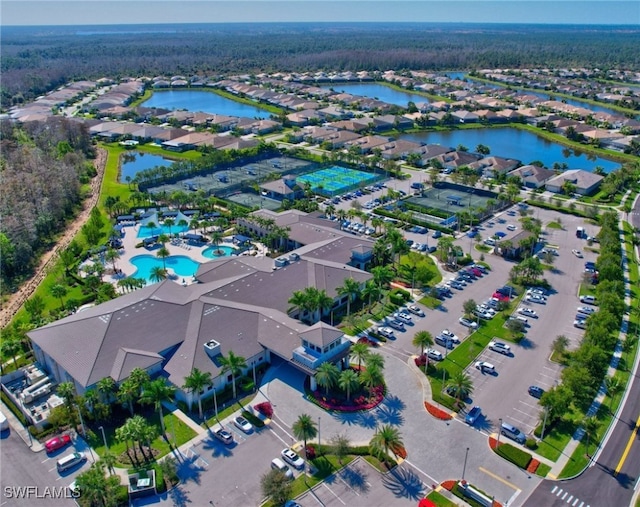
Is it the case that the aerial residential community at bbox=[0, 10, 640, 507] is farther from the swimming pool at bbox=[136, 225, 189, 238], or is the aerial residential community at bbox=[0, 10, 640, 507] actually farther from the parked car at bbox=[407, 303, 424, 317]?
the swimming pool at bbox=[136, 225, 189, 238]

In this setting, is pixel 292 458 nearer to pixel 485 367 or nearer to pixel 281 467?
pixel 281 467

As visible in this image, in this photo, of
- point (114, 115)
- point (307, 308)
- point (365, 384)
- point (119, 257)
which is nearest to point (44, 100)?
point (114, 115)

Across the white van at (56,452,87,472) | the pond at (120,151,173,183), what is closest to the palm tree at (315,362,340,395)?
the white van at (56,452,87,472)

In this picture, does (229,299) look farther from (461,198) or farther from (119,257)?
(461,198)

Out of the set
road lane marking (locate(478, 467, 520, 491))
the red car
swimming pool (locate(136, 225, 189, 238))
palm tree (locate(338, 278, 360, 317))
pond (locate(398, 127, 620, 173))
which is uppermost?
palm tree (locate(338, 278, 360, 317))

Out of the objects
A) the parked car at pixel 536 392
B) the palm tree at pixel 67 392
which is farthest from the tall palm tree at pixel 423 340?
the palm tree at pixel 67 392

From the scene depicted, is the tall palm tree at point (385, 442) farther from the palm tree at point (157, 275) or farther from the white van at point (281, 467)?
the palm tree at point (157, 275)
